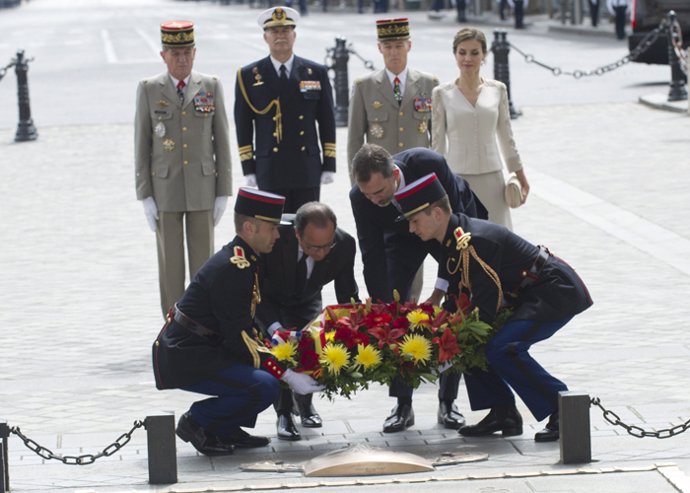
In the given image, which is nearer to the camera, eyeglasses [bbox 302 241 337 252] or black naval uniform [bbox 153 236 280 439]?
black naval uniform [bbox 153 236 280 439]

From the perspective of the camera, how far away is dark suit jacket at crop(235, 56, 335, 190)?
375 inches

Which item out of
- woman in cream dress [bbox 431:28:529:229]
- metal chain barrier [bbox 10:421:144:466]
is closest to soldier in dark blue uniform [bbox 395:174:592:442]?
metal chain barrier [bbox 10:421:144:466]

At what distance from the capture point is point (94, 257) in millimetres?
12383

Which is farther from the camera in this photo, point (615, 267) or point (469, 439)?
point (615, 267)

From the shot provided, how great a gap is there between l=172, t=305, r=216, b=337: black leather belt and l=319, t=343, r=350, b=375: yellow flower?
0.52m

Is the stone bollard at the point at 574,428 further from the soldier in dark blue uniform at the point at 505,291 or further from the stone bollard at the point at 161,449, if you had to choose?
the stone bollard at the point at 161,449

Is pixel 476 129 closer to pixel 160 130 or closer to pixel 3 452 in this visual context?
pixel 160 130

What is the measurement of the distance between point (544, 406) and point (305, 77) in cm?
319

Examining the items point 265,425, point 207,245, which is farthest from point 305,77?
point 265,425

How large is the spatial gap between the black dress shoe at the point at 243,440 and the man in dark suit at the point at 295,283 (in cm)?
15

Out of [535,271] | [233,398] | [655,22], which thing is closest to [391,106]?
[535,271]

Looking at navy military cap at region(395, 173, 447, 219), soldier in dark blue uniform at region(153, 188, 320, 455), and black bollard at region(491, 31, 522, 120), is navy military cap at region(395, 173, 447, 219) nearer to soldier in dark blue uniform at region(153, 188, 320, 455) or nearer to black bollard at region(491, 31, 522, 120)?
soldier in dark blue uniform at region(153, 188, 320, 455)

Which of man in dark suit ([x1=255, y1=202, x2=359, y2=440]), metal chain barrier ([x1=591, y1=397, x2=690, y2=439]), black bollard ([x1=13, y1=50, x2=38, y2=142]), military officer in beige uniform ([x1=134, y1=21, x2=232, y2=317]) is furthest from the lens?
black bollard ([x1=13, y1=50, x2=38, y2=142])

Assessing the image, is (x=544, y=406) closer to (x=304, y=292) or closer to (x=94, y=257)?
(x=304, y=292)
